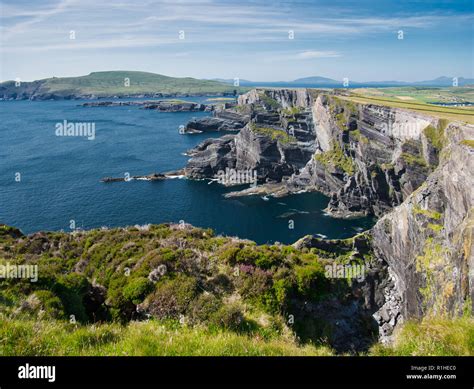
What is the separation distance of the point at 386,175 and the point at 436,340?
3927 inches

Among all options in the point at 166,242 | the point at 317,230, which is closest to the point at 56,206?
the point at 317,230

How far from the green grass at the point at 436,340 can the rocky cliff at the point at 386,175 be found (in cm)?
2159

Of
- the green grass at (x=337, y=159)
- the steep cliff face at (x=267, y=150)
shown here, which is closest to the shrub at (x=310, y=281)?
the green grass at (x=337, y=159)

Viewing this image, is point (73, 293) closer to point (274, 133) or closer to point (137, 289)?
point (137, 289)

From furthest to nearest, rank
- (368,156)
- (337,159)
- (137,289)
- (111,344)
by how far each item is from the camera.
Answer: (337,159), (368,156), (137,289), (111,344)

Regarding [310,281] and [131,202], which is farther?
[131,202]

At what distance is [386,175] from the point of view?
9906cm

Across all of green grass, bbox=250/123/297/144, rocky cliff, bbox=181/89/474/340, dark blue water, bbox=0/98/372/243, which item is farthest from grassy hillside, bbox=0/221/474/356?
green grass, bbox=250/123/297/144

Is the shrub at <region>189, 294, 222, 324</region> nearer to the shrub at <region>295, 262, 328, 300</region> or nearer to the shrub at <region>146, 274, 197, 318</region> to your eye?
the shrub at <region>146, 274, 197, 318</region>

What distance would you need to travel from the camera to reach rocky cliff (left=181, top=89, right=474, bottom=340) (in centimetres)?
4497

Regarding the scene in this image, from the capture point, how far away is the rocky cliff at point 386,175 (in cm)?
4497

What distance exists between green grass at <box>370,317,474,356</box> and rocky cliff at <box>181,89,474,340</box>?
2159 centimetres

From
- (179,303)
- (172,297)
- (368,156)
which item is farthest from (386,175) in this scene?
(179,303)
